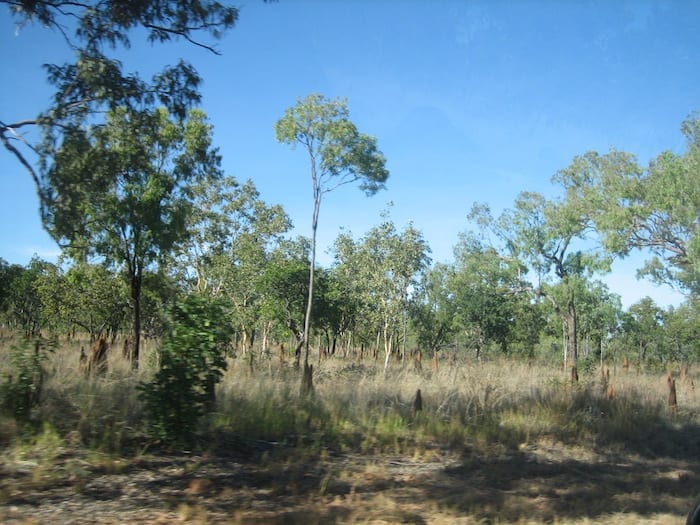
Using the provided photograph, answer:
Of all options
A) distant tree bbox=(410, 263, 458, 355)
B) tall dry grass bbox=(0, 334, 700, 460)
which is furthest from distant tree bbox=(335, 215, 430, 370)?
tall dry grass bbox=(0, 334, 700, 460)

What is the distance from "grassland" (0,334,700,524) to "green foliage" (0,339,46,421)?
16 centimetres

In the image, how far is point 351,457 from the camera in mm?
8117

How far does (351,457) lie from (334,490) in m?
1.65

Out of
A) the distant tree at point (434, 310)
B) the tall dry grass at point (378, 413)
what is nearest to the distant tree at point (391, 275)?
the distant tree at point (434, 310)

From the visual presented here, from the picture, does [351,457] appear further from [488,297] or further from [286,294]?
[488,297]

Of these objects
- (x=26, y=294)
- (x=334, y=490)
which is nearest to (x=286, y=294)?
(x=334, y=490)

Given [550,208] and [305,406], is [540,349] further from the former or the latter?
[305,406]

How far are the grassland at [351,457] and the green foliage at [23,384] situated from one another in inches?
Result: 6.1

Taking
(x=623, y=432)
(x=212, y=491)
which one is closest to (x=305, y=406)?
(x=212, y=491)

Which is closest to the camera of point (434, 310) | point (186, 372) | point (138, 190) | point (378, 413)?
point (186, 372)

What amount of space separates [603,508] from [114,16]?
31.3 ft

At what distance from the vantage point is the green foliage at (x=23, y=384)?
7168 mm

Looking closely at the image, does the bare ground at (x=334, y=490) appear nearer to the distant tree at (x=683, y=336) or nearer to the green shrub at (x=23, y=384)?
the green shrub at (x=23, y=384)

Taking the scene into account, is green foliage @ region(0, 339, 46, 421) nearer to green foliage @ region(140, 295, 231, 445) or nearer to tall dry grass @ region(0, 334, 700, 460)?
tall dry grass @ region(0, 334, 700, 460)
